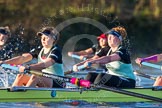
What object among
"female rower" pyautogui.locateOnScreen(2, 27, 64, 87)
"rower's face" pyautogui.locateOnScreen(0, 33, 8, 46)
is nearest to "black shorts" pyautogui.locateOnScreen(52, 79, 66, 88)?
"female rower" pyautogui.locateOnScreen(2, 27, 64, 87)

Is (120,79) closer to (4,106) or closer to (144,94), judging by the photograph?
(144,94)

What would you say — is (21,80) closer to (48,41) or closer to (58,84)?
(58,84)

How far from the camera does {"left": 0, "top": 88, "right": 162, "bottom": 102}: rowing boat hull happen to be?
1173cm

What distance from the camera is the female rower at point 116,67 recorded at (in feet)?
39.9

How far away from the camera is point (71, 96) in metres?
12.1

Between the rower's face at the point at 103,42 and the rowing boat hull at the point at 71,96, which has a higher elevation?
the rower's face at the point at 103,42

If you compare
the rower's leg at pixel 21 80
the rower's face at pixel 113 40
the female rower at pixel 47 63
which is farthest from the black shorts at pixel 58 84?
the rower's face at pixel 113 40

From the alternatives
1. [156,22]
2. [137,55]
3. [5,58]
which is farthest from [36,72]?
[156,22]

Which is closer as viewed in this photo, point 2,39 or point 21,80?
point 21,80

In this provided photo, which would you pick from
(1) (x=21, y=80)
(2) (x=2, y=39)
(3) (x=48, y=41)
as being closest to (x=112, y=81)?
(3) (x=48, y=41)

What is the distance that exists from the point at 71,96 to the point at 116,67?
3.34ft

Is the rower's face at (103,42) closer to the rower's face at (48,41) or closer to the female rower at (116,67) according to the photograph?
the female rower at (116,67)

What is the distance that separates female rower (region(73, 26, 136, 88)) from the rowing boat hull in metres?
0.21

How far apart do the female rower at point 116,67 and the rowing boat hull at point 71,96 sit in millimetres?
213
